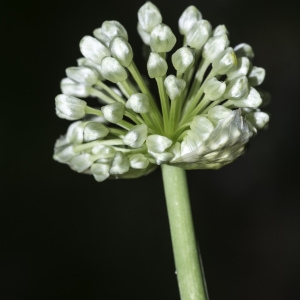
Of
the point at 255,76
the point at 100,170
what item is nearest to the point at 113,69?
the point at 100,170

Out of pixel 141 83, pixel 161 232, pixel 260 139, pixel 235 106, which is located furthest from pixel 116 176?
pixel 260 139

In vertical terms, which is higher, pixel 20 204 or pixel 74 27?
pixel 74 27

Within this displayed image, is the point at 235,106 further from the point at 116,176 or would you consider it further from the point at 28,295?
the point at 28,295

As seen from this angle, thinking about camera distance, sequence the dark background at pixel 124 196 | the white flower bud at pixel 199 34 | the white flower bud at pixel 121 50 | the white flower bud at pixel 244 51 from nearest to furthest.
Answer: the white flower bud at pixel 121 50 < the white flower bud at pixel 199 34 < the white flower bud at pixel 244 51 < the dark background at pixel 124 196

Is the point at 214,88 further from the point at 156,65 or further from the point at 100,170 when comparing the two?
the point at 100,170

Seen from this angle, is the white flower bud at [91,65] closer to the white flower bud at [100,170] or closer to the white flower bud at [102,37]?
the white flower bud at [102,37]

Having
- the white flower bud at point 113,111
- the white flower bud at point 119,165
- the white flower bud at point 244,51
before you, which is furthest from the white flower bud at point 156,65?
the white flower bud at point 244,51

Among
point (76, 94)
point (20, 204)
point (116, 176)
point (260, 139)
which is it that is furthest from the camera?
point (260, 139)
